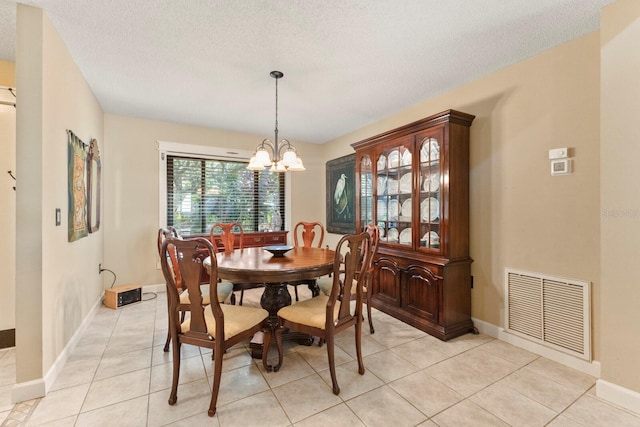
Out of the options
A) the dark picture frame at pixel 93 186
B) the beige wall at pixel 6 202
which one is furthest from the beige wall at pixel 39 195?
the dark picture frame at pixel 93 186

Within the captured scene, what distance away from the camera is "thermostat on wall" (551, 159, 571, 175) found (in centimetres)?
218

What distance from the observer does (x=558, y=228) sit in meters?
2.25

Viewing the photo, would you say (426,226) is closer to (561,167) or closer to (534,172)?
(534,172)

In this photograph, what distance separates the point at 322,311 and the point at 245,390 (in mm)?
718

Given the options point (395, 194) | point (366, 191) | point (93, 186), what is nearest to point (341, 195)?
point (366, 191)

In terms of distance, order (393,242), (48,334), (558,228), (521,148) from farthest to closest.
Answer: (393,242) → (521,148) → (558,228) → (48,334)

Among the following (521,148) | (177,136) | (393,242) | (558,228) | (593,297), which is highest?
(177,136)

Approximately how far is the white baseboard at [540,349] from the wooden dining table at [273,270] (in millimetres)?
1699

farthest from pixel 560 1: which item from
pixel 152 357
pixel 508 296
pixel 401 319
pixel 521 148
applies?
pixel 152 357

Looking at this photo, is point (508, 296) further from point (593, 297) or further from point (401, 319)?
point (401, 319)

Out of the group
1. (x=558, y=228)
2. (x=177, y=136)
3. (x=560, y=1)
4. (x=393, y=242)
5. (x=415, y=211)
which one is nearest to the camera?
(x=560, y=1)

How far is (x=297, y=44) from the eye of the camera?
221 cm

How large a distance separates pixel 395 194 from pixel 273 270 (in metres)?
1.92

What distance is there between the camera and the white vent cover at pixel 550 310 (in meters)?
2.10
